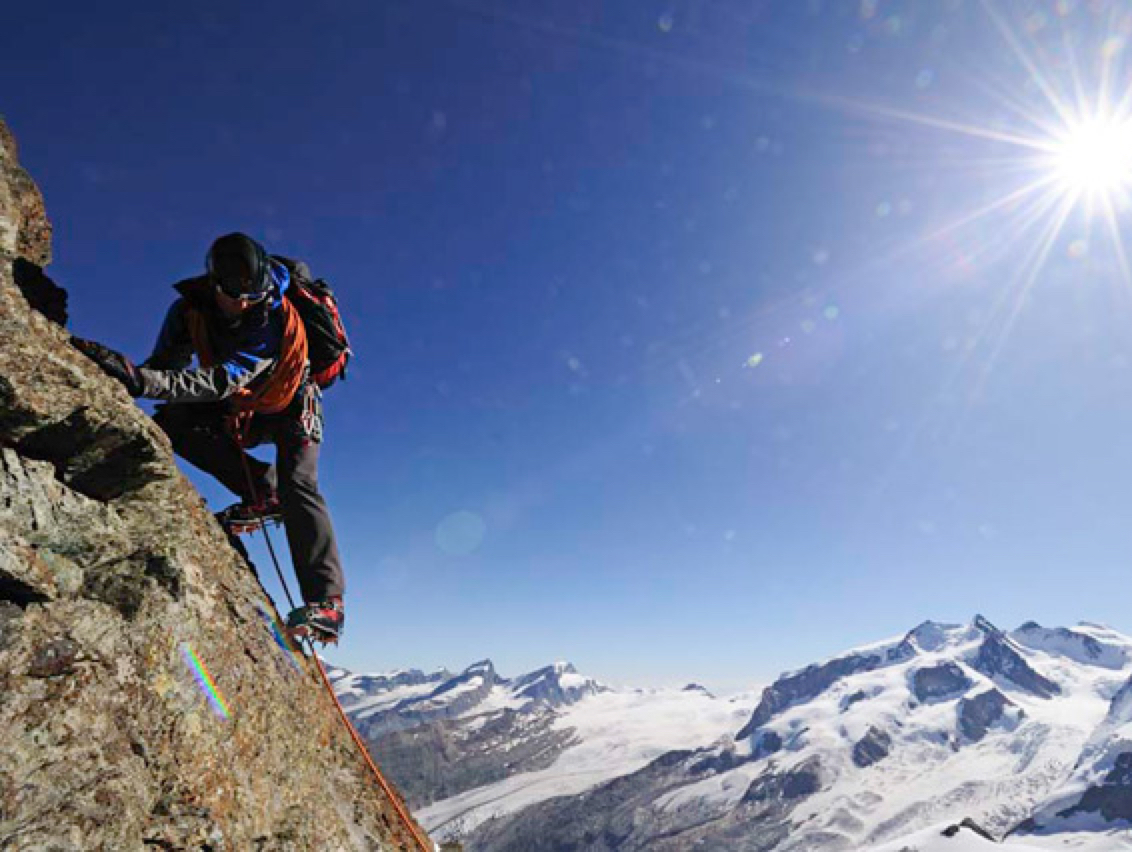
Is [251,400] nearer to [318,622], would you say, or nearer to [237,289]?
[237,289]

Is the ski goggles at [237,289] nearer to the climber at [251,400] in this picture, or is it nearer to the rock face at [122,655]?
the climber at [251,400]

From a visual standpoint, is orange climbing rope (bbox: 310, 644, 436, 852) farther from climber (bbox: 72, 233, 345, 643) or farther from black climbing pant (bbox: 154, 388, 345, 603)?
black climbing pant (bbox: 154, 388, 345, 603)

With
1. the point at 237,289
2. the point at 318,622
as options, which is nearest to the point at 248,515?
the point at 318,622

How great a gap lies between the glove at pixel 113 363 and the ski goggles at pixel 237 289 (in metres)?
1.13

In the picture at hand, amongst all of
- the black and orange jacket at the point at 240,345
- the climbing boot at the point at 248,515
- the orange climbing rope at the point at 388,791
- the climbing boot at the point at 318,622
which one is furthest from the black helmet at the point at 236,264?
the orange climbing rope at the point at 388,791

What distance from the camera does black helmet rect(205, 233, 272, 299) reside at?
20.5 ft

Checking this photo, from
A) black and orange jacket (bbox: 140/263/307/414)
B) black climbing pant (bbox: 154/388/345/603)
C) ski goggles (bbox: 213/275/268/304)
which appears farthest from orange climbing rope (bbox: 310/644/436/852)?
ski goggles (bbox: 213/275/268/304)

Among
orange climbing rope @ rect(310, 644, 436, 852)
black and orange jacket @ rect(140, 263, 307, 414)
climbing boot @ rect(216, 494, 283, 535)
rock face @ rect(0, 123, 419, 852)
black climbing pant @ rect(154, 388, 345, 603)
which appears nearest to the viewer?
rock face @ rect(0, 123, 419, 852)

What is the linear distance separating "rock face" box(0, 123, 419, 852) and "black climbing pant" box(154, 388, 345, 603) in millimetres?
664

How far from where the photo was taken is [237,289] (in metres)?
6.35

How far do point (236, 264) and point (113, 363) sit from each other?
4.78ft

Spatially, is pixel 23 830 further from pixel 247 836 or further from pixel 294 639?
pixel 294 639

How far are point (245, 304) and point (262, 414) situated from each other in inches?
59.6

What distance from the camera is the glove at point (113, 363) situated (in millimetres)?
5820
